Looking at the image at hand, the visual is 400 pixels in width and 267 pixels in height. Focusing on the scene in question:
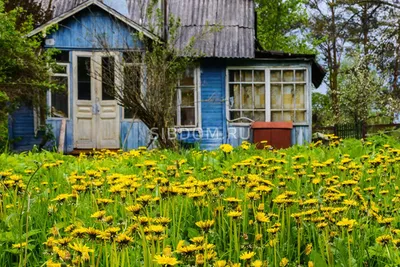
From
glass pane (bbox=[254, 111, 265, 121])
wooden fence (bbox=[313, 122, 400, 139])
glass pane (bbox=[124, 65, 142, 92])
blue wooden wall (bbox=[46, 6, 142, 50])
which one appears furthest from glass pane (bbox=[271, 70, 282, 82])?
glass pane (bbox=[124, 65, 142, 92])

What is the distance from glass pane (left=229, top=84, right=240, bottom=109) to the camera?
12609 mm

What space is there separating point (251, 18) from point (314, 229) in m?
11.6

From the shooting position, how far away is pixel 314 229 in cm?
230

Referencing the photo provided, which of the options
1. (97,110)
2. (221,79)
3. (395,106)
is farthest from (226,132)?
(395,106)

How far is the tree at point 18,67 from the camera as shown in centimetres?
953

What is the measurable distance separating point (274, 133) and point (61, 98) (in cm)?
534

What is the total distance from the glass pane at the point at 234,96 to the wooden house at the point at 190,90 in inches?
1.0

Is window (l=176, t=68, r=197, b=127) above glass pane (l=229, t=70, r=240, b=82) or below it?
below

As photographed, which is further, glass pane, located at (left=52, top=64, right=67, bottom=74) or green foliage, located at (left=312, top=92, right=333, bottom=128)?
green foliage, located at (left=312, top=92, right=333, bottom=128)

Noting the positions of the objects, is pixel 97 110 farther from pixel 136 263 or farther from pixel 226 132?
pixel 136 263

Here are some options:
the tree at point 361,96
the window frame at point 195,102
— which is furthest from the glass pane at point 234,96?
the tree at point 361,96

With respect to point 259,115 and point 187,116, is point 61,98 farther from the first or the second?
point 259,115

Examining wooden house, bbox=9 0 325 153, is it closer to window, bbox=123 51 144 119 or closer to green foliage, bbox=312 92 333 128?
window, bbox=123 51 144 119

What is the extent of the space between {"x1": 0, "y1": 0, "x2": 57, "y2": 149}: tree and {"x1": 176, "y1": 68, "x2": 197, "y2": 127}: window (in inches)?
131
